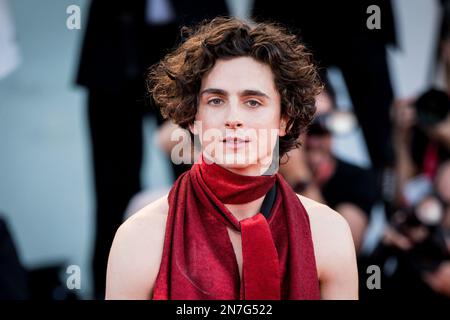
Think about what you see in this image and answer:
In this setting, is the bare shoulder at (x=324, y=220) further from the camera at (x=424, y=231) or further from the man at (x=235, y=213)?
the camera at (x=424, y=231)

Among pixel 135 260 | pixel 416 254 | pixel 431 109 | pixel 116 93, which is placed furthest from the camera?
pixel 431 109

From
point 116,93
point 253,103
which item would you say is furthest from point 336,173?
point 253,103

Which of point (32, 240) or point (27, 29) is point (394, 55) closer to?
point (27, 29)

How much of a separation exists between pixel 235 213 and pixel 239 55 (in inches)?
13.1

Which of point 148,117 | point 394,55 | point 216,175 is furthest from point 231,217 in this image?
point 394,55

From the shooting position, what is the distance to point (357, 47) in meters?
2.71

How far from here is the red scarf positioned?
1487 mm

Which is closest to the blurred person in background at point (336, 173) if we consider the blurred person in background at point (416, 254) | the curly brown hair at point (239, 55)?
the blurred person in background at point (416, 254)

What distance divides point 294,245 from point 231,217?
0.14 m

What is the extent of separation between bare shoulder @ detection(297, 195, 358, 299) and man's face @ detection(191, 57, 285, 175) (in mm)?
184

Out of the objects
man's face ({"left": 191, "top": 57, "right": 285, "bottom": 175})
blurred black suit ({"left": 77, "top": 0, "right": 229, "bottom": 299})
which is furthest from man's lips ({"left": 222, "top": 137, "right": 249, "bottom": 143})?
blurred black suit ({"left": 77, "top": 0, "right": 229, "bottom": 299})

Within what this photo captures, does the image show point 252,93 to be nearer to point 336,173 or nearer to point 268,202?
point 268,202

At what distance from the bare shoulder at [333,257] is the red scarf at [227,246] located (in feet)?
0.12

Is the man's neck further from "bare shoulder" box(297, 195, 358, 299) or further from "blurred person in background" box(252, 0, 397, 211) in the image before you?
"blurred person in background" box(252, 0, 397, 211)
